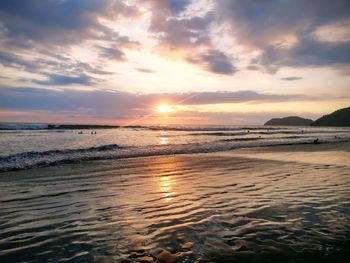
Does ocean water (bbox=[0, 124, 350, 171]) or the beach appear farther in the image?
ocean water (bbox=[0, 124, 350, 171])

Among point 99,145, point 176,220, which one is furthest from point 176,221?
point 99,145

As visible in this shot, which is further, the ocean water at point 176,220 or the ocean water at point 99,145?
the ocean water at point 99,145

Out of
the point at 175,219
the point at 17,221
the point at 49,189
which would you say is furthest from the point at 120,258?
the point at 49,189

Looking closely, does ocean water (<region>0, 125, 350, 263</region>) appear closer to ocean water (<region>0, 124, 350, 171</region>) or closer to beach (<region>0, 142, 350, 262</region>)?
beach (<region>0, 142, 350, 262</region>)

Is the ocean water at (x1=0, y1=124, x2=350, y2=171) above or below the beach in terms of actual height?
above

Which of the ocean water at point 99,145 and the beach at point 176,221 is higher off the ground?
the ocean water at point 99,145

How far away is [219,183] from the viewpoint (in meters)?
10.4

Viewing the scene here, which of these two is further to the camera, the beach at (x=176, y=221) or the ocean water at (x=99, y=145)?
the ocean water at (x=99, y=145)

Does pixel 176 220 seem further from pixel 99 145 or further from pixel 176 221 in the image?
pixel 99 145

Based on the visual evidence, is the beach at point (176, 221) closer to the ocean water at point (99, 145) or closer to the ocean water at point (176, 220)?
the ocean water at point (176, 220)

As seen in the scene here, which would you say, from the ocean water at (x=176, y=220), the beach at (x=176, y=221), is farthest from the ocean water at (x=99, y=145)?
the beach at (x=176, y=221)

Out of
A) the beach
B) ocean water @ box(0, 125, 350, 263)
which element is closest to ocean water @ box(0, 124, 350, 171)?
ocean water @ box(0, 125, 350, 263)

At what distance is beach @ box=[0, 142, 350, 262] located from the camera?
4344mm

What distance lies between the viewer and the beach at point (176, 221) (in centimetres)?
434
